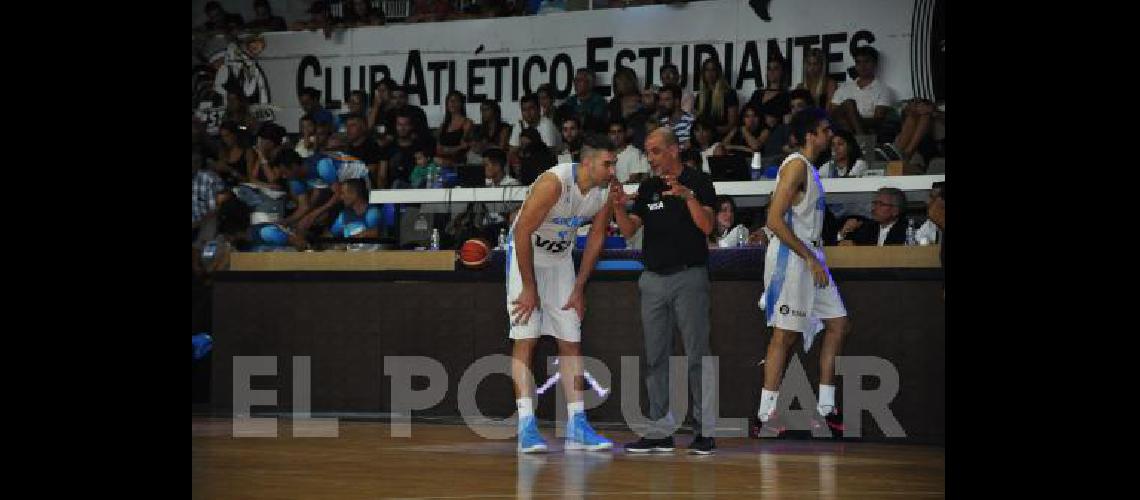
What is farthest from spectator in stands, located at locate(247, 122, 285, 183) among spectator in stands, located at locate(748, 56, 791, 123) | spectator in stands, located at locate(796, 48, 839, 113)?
spectator in stands, located at locate(796, 48, 839, 113)

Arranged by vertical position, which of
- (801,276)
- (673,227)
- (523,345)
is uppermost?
(673,227)

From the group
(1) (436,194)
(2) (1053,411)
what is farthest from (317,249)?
(2) (1053,411)

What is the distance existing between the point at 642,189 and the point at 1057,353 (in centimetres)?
698

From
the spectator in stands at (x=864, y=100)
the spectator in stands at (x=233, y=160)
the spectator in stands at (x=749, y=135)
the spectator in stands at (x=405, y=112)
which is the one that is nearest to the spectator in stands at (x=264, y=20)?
the spectator in stands at (x=233, y=160)

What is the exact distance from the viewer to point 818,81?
15.2m

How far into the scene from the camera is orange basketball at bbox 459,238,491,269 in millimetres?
12977

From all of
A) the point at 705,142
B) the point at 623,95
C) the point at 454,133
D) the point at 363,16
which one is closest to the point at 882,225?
the point at 705,142

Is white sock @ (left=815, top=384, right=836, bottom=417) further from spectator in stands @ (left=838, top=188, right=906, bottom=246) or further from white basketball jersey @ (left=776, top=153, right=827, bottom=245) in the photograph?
spectator in stands @ (left=838, top=188, right=906, bottom=246)

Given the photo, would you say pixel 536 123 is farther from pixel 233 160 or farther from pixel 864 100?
pixel 233 160

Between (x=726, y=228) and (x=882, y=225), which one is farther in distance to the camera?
(x=726, y=228)

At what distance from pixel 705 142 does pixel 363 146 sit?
404cm

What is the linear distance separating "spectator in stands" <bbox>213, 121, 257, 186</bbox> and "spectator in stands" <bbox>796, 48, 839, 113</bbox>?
655 centimetres

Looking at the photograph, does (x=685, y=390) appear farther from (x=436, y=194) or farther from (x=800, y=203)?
(x=436, y=194)

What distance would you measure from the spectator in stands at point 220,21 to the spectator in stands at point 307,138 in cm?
220
